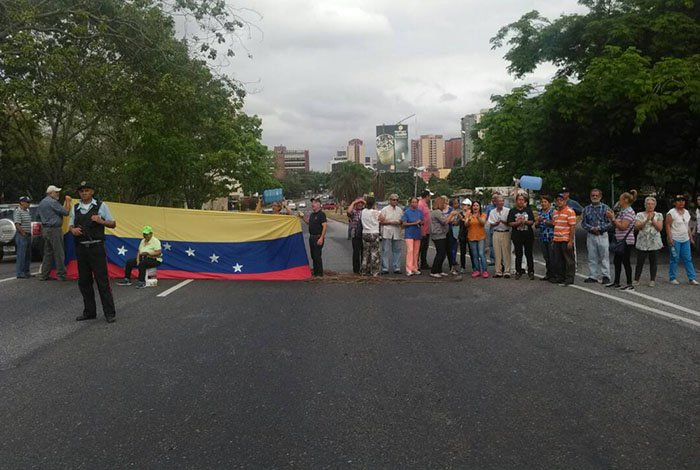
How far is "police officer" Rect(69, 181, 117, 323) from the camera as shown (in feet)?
26.1

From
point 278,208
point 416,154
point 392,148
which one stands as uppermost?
point 416,154

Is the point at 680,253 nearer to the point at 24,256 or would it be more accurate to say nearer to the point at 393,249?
the point at 393,249

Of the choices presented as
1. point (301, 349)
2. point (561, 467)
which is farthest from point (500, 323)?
point (561, 467)

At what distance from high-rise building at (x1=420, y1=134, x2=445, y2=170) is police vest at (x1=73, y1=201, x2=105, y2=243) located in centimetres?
18437

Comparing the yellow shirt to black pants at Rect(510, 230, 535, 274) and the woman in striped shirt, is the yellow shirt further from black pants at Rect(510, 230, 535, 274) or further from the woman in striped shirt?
the woman in striped shirt

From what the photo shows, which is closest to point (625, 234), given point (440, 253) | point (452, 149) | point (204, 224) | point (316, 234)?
point (440, 253)

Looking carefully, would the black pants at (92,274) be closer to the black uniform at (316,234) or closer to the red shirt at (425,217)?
the black uniform at (316,234)

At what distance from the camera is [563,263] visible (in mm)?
11477

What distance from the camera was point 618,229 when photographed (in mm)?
10883

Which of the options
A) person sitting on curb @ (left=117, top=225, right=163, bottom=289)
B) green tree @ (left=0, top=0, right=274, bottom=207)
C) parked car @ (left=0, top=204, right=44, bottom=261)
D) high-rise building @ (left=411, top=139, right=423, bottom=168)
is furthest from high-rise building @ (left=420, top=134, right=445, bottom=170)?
person sitting on curb @ (left=117, top=225, right=163, bottom=289)

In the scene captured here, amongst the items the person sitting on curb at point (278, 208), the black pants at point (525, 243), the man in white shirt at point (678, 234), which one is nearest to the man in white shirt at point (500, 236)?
the black pants at point (525, 243)

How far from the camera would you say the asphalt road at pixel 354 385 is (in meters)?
3.90

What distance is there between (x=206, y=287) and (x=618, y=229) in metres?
7.61

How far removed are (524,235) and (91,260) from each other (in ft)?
26.8
